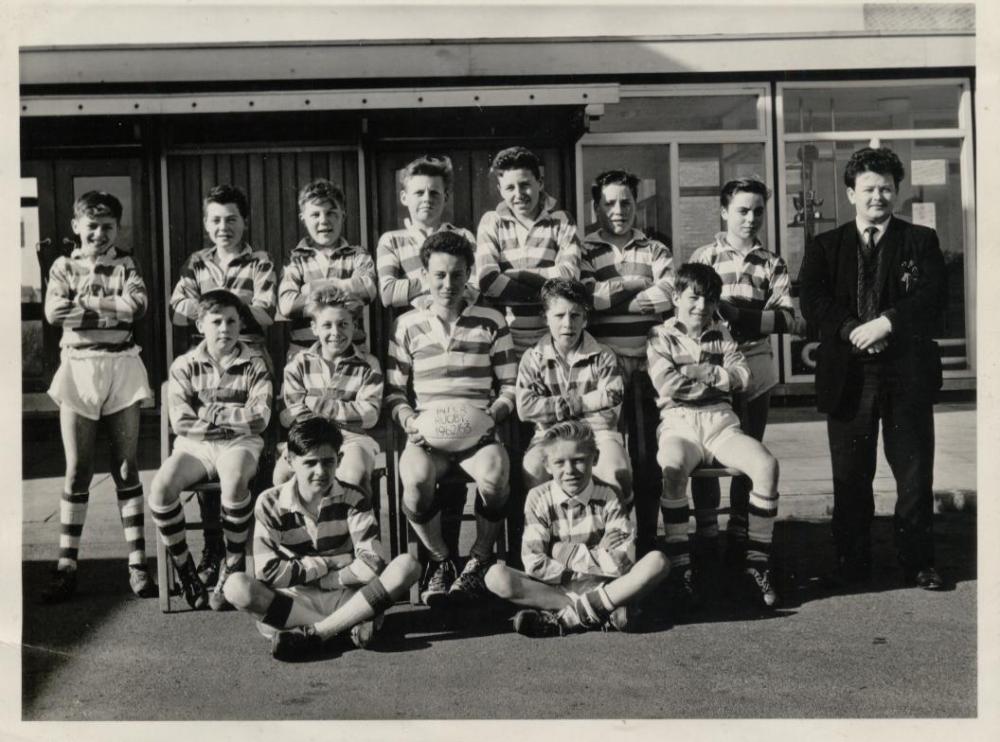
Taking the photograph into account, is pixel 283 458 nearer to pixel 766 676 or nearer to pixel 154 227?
pixel 766 676

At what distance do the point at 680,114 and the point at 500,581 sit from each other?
518cm

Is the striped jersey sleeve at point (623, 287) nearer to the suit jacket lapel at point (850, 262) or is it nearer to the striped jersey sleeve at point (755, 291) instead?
the striped jersey sleeve at point (755, 291)

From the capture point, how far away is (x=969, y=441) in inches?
253

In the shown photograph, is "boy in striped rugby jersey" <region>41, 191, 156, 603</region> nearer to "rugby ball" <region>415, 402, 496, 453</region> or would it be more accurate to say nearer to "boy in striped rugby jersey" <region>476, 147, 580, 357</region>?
"rugby ball" <region>415, 402, 496, 453</region>

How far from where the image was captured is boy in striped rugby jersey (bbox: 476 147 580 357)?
4.44 m

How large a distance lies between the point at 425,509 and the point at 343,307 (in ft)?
2.68

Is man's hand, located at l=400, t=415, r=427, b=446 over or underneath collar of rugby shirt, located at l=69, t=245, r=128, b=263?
underneath

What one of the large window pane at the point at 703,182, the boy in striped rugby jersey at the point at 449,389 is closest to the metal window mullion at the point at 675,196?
the large window pane at the point at 703,182

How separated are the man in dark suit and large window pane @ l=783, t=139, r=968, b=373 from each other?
3.95m

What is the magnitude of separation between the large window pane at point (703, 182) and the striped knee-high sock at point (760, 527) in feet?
13.8

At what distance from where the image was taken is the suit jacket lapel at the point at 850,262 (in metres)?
4.26

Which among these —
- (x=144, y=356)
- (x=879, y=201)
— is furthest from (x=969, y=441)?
(x=144, y=356)

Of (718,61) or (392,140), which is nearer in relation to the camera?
(392,140)

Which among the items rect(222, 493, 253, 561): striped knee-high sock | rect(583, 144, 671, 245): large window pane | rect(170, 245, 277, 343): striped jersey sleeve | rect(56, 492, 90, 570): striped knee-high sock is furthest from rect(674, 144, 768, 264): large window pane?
rect(56, 492, 90, 570): striped knee-high sock
